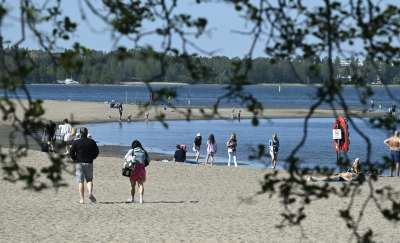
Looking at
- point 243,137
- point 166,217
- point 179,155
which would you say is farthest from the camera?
point 243,137

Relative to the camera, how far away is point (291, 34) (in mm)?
4176

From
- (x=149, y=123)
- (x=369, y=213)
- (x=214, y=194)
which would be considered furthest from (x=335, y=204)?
(x=149, y=123)

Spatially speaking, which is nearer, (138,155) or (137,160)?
A: (138,155)

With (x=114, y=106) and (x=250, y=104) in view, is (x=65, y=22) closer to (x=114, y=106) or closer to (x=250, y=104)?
(x=250, y=104)

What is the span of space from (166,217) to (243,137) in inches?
1614

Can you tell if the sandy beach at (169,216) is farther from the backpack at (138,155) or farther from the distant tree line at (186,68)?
the distant tree line at (186,68)

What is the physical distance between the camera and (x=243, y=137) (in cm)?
5759

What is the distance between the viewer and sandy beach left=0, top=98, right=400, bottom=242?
46.8ft

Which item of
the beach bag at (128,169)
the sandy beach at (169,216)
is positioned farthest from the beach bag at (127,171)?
the sandy beach at (169,216)

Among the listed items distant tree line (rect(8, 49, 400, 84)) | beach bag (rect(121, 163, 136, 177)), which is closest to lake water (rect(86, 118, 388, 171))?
beach bag (rect(121, 163, 136, 177))

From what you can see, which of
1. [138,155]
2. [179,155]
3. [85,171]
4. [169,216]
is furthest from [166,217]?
[179,155]

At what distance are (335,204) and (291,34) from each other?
1535 centimetres

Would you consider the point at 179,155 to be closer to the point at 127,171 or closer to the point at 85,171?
the point at 127,171

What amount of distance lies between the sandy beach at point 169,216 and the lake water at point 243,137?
1416cm
